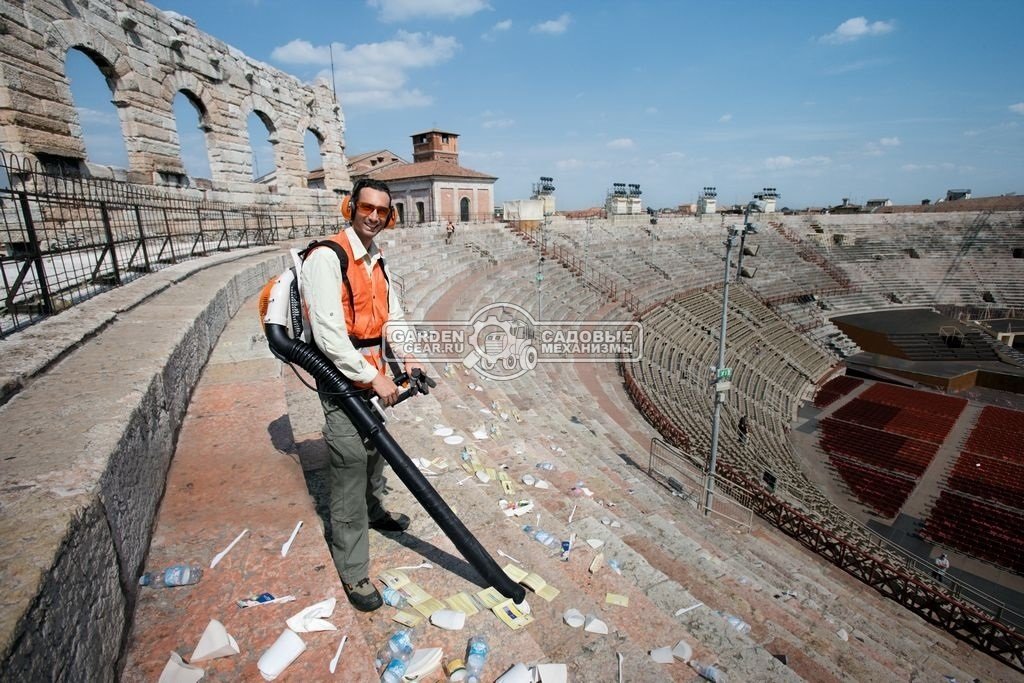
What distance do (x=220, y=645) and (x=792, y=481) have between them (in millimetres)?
13637

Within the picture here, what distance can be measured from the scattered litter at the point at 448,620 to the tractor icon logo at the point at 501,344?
8.87 meters

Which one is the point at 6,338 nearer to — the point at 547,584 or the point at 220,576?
the point at 220,576

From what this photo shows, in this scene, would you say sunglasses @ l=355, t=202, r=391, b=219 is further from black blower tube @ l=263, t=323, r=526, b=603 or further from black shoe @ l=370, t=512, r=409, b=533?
black shoe @ l=370, t=512, r=409, b=533

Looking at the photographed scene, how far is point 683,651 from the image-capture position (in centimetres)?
280

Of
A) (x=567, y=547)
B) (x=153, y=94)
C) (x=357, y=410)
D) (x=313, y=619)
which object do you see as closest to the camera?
(x=313, y=619)

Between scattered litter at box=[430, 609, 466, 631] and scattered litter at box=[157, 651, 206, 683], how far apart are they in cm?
107

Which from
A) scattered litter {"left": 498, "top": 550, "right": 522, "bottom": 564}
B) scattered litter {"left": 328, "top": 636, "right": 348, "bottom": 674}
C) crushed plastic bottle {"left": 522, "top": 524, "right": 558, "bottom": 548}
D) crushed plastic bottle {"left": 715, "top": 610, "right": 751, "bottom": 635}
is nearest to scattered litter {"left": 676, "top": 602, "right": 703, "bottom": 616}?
crushed plastic bottle {"left": 715, "top": 610, "right": 751, "bottom": 635}

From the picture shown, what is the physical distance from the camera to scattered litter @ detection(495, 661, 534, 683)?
217 centimetres

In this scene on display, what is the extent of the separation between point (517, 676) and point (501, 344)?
36.3ft

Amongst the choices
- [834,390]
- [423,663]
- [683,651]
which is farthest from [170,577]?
[834,390]

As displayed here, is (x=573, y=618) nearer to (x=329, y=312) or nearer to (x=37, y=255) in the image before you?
(x=329, y=312)

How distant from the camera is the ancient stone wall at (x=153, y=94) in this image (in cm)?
926

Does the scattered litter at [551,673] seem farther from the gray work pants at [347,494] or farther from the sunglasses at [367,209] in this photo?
the sunglasses at [367,209]

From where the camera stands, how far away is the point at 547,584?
3.13m
